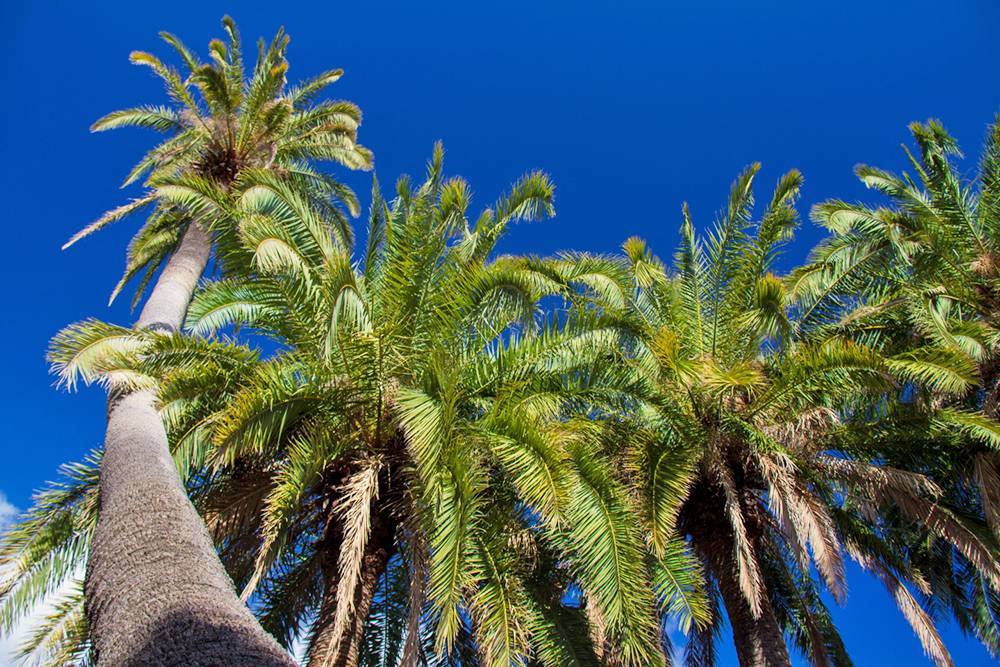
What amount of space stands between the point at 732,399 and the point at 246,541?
22.5 feet

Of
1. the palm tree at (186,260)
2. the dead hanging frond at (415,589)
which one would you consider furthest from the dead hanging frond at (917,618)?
the palm tree at (186,260)

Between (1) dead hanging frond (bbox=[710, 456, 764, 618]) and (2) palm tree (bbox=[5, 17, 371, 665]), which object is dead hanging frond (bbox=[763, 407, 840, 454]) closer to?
(1) dead hanging frond (bbox=[710, 456, 764, 618])

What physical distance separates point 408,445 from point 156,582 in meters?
4.68

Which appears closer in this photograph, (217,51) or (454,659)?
(454,659)

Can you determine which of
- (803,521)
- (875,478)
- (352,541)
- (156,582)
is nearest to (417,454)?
(352,541)

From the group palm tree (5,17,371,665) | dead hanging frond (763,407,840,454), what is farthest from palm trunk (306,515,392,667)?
dead hanging frond (763,407,840,454)

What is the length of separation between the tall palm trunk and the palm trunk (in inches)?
131

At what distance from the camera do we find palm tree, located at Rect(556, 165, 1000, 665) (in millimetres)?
8875

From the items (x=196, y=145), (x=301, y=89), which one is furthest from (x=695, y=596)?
(x=301, y=89)

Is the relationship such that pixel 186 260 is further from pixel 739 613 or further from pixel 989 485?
pixel 989 485

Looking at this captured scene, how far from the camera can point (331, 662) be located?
7148mm

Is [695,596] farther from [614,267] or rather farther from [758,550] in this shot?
[614,267]

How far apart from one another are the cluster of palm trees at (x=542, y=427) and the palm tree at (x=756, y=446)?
0.05 metres

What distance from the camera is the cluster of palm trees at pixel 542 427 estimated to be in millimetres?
7277
